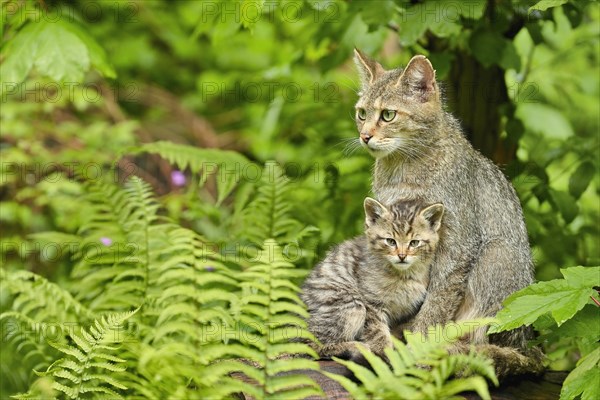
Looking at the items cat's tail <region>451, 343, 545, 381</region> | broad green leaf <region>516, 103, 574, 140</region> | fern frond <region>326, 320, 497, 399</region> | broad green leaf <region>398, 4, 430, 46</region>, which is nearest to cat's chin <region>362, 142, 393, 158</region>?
broad green leaf <region>398, 4, 430, 46</region>

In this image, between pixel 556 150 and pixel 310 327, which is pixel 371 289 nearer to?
pixel 310 327

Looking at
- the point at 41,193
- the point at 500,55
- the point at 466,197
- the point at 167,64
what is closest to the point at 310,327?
the point at 466,197

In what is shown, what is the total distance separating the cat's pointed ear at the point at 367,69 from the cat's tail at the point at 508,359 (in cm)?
195

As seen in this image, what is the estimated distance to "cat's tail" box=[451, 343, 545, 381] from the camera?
5.11 meters

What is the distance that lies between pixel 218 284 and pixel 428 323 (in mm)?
1923

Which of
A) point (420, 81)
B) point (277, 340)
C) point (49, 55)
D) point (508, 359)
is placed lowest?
point (508, 359)

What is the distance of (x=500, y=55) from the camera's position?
6.12 meters

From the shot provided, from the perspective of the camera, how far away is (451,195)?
555 cm

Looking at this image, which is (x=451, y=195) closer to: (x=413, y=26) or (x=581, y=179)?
(x=413, y=26)

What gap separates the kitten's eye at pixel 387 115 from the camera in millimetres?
5543

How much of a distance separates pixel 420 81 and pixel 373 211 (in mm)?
927

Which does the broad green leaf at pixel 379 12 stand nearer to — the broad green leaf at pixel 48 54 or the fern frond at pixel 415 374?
the broad green leaf at pixel 48 54

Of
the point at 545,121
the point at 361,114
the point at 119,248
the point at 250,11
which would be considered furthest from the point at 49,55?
the point at 545,121

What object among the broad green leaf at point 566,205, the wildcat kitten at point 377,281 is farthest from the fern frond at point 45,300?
the broad green leaf at point 566,205
